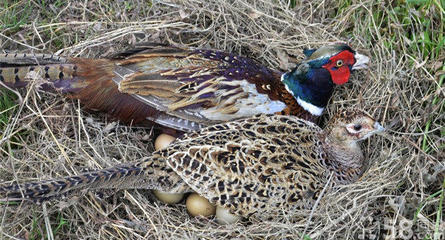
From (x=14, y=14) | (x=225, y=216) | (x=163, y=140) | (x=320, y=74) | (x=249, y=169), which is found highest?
(x=14, y=14)

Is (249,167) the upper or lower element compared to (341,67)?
lower

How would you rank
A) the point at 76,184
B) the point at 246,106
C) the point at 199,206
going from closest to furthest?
1. the point at 76,184
2. the point at 199,206
3. the point at 246,106

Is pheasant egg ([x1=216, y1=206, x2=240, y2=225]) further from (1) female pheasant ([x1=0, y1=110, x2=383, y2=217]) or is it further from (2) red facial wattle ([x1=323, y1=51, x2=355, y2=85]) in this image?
(2) red facial wattle ([x1=323, y1=51, x2=355, y2=85])

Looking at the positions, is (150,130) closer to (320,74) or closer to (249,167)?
(249,167)

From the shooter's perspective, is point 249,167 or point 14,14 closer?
point 249,167

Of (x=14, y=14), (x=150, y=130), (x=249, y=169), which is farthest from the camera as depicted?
(x=14, y=14)

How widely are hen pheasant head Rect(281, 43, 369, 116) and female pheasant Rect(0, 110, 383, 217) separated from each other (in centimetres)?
44

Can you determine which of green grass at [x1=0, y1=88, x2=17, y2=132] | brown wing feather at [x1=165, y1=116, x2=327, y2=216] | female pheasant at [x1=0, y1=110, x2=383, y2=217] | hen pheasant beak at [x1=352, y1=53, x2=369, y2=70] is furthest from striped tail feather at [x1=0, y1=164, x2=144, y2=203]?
hen pheasant beak at [x1=352, y1=53, x2=369, y2=70]

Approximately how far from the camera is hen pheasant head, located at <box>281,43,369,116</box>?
3.94 meters

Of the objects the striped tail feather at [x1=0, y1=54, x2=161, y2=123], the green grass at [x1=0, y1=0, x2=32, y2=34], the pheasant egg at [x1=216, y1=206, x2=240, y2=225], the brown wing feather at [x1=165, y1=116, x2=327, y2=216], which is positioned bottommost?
the pheasant egg at [x1=216, y1=206, x2=240, y2=225]

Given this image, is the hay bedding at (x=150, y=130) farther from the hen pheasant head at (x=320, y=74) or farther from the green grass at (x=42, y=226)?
the hen pheasant head at (x=320, y=74)

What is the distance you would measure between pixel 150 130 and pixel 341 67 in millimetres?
1466

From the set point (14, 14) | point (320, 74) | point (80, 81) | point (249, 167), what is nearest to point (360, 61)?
point (320, 74)

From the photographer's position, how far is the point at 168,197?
3.63m
